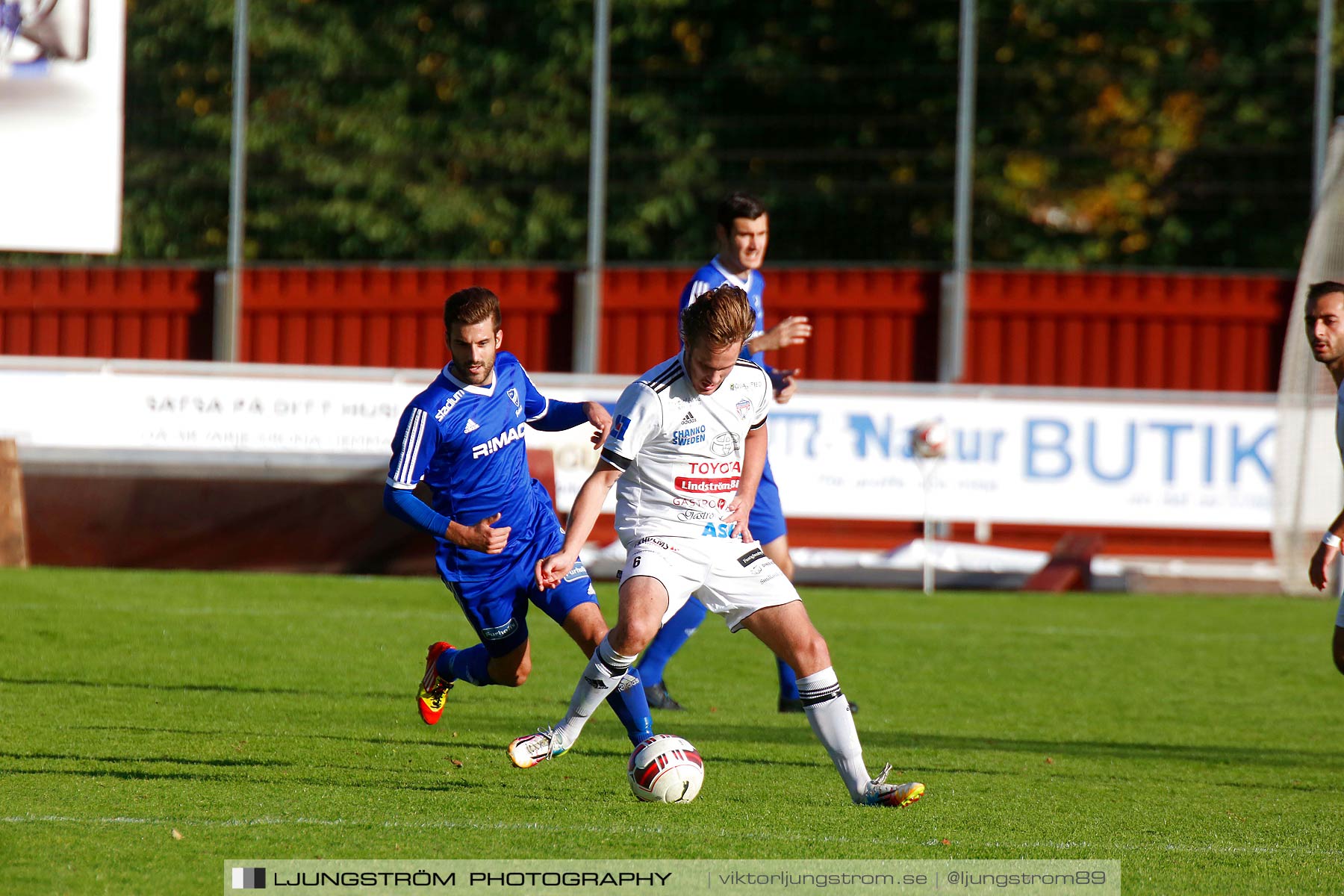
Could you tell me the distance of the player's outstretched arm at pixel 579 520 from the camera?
5480 mm

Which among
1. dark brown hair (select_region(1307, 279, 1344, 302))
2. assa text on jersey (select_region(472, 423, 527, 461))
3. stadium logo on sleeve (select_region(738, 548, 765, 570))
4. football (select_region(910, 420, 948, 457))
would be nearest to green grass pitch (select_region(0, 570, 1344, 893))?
Result: stadium logo on sleeve (select_region(738, 548, 765, 570))

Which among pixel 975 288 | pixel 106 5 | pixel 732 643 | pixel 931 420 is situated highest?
pixel 106 5

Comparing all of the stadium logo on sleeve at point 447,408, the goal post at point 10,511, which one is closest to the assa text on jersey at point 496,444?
the stadium logo on sleeve at point 447,408

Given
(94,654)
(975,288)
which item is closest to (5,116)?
(94,654)

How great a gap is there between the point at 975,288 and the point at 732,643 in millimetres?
11340

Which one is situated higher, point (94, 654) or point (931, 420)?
point (931, 420)

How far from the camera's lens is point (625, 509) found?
18.6 ft

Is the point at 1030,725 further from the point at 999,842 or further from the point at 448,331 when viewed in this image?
the point at 448,331

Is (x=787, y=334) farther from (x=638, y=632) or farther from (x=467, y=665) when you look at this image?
(x=638, y=632)

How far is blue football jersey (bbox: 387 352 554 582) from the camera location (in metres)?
6.16

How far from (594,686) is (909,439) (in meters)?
10.0

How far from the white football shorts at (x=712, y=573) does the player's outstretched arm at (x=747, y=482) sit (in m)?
0.12

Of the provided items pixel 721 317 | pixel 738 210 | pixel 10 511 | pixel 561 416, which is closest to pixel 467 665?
pixel 561 416

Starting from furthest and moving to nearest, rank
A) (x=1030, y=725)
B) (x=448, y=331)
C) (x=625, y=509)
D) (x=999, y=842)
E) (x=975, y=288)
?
(x=975, y=288), (x=1030, y=725), (x=448, y=331), (x=625, y=509), (x=999, y=842)
